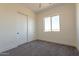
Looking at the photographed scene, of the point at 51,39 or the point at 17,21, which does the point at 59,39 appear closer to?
the point at 51,39

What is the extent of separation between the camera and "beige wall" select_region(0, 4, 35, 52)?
1804 millimetres

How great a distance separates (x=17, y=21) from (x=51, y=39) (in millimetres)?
989

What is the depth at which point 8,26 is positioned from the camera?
1.95 metres

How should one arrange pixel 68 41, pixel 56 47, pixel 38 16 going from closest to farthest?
pixel 68 41 → pixel 56 47 → pixel 38 16

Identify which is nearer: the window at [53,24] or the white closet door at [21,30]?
the window at [53,24]

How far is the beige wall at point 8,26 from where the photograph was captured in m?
1.80

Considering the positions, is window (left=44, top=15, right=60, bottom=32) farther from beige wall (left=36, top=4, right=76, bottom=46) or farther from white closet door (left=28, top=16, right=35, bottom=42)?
white closet door (left=28, top=16, right=35, bottom=42)

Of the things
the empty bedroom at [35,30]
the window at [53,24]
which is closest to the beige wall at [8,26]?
the empty bedroom at [35,30]

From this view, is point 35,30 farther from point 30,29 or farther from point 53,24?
point 53,24

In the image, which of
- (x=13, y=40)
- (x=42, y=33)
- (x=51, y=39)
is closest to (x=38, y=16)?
(x=42, y=33)

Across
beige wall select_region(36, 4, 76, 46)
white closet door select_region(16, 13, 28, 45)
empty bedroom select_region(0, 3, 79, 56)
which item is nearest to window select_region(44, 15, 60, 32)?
empty bedroom select_region(0, 3, 79, 56)

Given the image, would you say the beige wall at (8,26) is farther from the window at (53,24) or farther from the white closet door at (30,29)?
the window at (53,24)

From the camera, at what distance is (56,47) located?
190 centimetres

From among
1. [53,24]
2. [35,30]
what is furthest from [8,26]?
[53,24]
